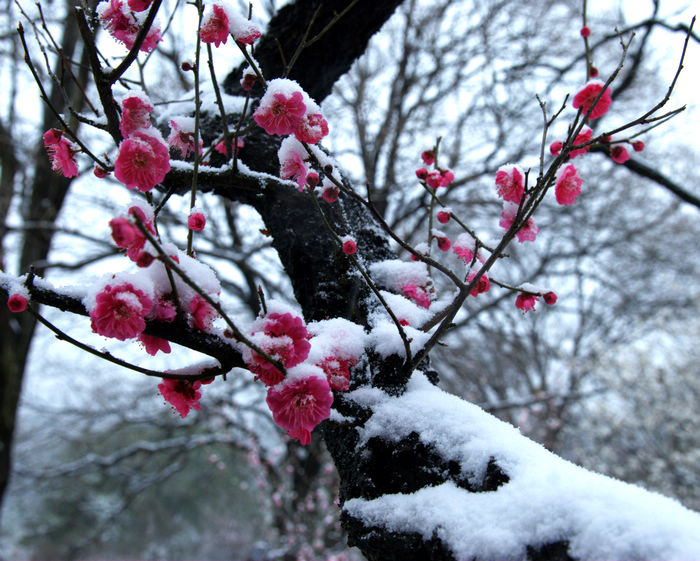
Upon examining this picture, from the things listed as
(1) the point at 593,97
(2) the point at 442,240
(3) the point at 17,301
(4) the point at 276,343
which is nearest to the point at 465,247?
(2) the point at 442,240

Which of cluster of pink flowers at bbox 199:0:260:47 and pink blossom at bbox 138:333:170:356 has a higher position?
cluster of pink flowers at bbox 199:0:260:47

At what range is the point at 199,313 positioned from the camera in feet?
2.93

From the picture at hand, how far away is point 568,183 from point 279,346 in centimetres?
94

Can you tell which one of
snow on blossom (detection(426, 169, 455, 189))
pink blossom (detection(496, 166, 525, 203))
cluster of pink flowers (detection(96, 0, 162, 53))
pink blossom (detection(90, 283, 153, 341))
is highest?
cluster of pink flowers (detection(96, 0, 162, 53))

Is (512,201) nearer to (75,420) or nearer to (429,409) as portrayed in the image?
(429,409)

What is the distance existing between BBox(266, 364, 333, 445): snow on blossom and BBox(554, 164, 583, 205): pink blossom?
0.88m

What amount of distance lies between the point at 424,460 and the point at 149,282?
67cm

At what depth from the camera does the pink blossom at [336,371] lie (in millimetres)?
965

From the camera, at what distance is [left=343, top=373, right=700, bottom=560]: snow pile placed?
2.19ft

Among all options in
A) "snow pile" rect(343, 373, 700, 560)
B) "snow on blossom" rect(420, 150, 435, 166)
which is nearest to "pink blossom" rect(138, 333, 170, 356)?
"snow pile" rect(343, 373, 700, 560)

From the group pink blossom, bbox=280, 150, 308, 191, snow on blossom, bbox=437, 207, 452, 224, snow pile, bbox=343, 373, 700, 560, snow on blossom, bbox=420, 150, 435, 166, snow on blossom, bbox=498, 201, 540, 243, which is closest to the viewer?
snow pile, bbox=343, 373, 700, 560

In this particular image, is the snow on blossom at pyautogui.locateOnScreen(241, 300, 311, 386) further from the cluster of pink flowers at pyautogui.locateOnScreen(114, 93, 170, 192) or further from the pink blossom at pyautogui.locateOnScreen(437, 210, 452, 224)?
the pink blossom at pyautogui.locateOnScreen(437, 210, 452, 224)

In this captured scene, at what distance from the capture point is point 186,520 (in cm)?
1942

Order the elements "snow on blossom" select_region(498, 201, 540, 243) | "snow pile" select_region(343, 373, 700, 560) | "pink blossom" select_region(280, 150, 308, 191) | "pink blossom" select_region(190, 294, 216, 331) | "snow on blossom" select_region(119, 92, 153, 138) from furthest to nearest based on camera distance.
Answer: "snow on blossom" select_region(498, 201, 540, 243) → "pink blossom" select_region(280, 150, 308, 191) → "snow on blossom" select_region(119, 92, 153, 138) → "pink blossom" select_region(190, 294, 216, 331) → "snow pile" select_region(343, 373, 700, 560)
